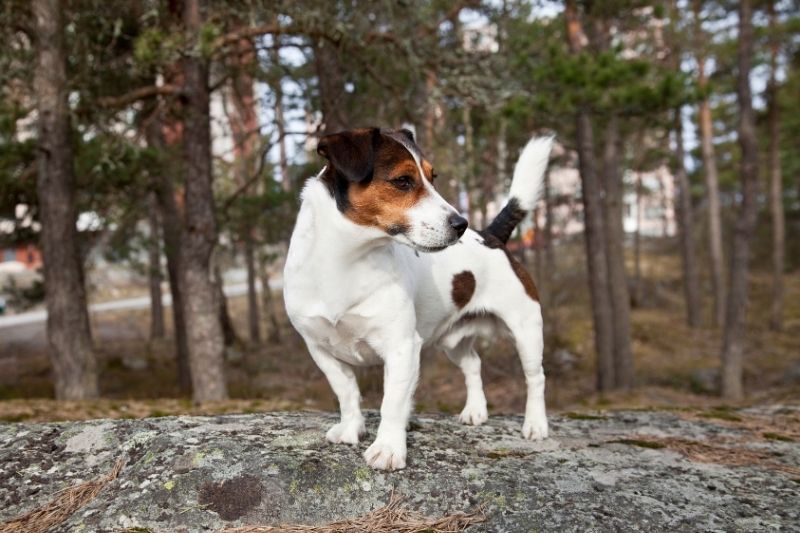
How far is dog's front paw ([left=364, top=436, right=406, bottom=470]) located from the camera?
3.17 metres

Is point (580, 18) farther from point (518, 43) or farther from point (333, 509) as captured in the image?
point (333, 509)

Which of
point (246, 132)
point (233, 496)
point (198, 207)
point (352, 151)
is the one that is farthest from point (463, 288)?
point (246, 132)

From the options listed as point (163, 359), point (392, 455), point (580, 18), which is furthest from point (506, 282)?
point (163, 359)

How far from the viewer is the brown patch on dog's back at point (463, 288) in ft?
13.3

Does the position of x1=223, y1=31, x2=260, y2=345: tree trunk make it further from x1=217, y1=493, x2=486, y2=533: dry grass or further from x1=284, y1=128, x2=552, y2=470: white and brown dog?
x1=217, y1=493, x2=486, y2=533: dry grass

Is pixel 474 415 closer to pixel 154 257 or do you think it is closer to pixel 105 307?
pixel 154 257

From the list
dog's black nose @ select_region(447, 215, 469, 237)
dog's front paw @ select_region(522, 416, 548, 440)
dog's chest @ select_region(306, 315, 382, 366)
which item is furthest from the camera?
dog's front paw @ select_region(522, 416, 548, 440)

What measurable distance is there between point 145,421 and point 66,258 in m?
7.35

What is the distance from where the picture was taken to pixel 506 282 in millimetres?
4258

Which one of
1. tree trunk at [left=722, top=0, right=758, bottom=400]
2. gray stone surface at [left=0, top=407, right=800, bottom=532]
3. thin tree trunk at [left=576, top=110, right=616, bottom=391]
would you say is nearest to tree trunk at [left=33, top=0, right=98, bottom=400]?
gray stone surface at [left=0, top=407, right=800, bottom=532]

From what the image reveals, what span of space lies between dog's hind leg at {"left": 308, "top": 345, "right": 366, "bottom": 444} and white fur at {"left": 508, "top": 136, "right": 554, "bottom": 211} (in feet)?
6.41

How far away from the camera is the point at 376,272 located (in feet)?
11.1

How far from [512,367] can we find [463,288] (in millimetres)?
12582

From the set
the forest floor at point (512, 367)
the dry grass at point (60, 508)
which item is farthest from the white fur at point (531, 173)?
the forest floor at point (512, 367)
